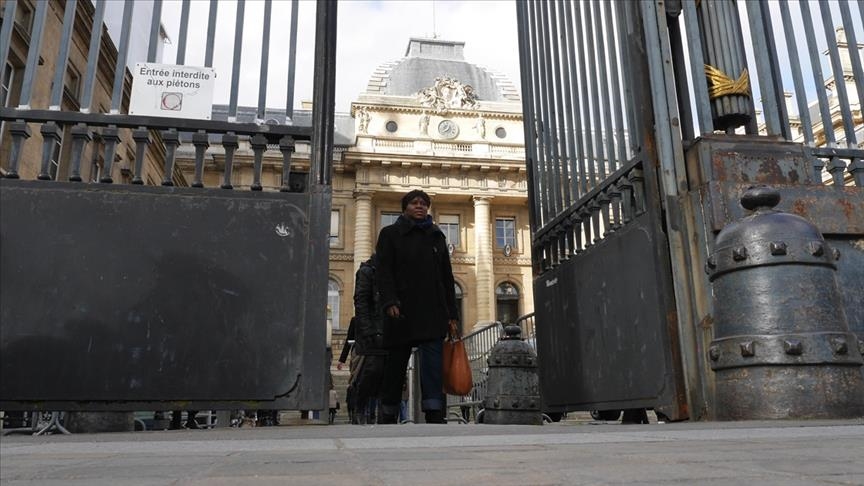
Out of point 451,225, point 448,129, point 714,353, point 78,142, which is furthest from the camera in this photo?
point 451,225

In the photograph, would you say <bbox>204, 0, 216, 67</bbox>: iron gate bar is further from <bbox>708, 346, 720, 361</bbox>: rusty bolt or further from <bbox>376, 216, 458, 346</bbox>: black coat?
<bbox>708, 346, 720, 361</bbox>: rusty bolt

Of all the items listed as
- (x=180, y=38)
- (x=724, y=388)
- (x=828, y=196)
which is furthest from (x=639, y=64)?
(x=180, y=38)

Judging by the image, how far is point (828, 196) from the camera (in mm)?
4062

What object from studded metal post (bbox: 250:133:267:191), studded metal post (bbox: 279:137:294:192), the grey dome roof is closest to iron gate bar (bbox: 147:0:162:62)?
studded metal post (bbox: 250:133:267:191)

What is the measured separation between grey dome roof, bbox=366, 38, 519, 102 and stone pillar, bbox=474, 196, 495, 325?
6.97m

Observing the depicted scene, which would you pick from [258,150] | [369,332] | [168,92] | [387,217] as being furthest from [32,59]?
[387,217]

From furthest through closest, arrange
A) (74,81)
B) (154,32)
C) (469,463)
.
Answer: (74,81), (154,32), (469,463)

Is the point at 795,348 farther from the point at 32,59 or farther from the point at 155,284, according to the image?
the point at 32,59

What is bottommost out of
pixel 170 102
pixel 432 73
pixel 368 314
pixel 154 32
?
pixel 368 314

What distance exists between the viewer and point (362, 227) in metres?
30.7

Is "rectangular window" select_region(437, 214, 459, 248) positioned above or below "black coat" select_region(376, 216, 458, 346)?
above

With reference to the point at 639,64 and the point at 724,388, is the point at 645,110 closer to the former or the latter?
the point at 639,64

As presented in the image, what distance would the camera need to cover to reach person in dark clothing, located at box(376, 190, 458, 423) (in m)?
4.62

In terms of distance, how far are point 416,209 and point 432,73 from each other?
109ft
